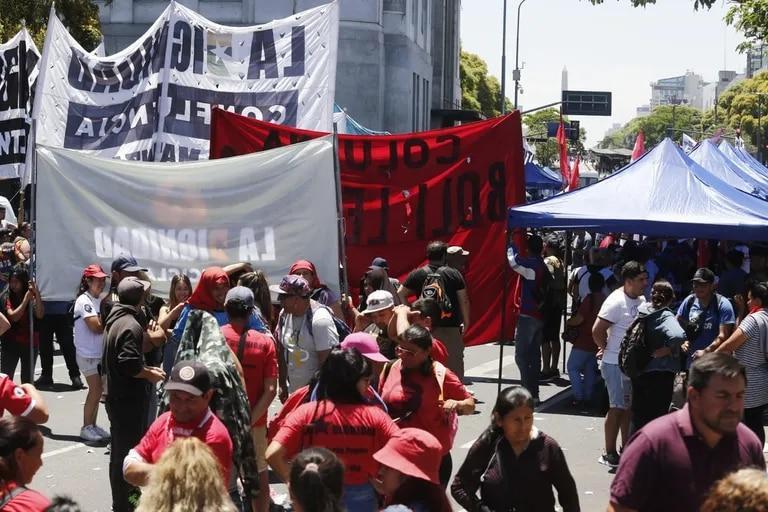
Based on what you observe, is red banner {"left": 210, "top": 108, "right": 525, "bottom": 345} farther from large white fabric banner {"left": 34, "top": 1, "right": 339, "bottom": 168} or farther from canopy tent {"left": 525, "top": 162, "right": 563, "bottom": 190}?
canopy tent {"left": 525, "top": 162, "right": 563, "bottom": 190}

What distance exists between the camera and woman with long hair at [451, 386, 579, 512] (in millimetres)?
5562

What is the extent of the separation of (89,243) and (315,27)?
288cm

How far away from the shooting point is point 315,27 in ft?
35.9

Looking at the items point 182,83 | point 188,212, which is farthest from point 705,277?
point 182,83

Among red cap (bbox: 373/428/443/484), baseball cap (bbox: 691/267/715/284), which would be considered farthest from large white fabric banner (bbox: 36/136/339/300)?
red cap (bbox: 373/428/443/484)

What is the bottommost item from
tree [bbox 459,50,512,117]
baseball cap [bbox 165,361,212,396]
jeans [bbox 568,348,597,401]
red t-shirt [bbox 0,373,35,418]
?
jeans [bbox 568,348,597,401]

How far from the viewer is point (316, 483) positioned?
14.7 feet

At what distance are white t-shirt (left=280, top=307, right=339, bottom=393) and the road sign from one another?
48.0m

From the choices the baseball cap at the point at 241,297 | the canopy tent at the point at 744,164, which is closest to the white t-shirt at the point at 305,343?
the baseball cap at the point at 241,297

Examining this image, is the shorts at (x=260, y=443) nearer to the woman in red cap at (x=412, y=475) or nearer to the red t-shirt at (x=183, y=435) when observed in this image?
the red t-shirt at (x=183, y=435)

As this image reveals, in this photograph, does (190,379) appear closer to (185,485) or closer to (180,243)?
(185,485)

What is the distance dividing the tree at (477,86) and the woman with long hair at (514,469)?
84333mm

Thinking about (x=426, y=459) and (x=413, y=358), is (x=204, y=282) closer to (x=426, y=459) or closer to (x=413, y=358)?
(x=413, y=358)

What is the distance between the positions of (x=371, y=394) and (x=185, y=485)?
5.48 feet
